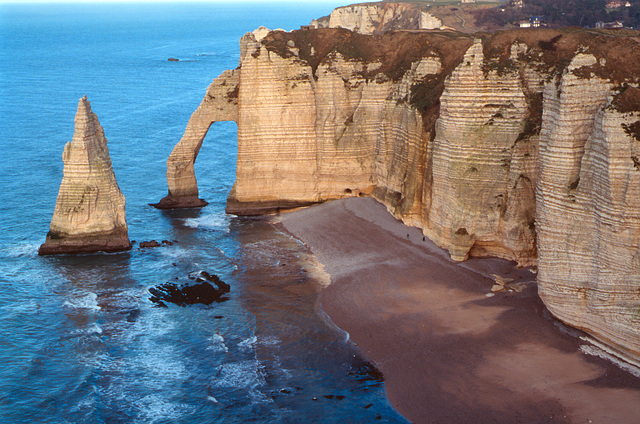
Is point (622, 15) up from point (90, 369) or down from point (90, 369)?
up

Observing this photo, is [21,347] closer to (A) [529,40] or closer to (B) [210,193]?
(B) [210,193]

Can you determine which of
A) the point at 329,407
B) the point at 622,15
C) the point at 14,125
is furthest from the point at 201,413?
the point at 622,15

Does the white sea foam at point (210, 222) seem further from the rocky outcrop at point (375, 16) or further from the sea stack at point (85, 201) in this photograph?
the rocky outcrop at point (375, 16)

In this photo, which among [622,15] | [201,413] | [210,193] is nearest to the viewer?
[201,413]

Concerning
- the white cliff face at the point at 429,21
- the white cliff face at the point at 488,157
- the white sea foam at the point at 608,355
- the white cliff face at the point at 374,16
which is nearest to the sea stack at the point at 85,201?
the white cliff face at the point at 488,157

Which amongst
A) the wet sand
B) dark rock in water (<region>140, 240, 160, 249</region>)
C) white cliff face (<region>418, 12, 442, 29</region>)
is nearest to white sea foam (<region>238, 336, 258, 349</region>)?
the wet sand

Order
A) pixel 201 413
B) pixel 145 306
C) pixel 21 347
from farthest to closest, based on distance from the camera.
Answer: pixel 145 306 → pixel 21 347 → pixel 201 413

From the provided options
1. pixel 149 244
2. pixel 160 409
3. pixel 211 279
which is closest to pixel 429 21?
pixel 149 244
